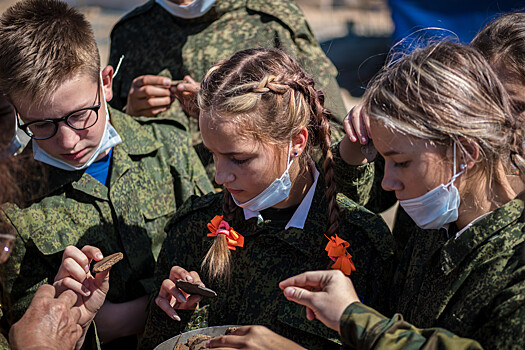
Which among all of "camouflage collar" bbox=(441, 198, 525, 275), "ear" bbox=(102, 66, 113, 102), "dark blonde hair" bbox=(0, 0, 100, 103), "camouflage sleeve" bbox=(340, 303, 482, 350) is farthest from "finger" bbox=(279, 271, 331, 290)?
"ear" bbox=(102, 66, 113, 102)

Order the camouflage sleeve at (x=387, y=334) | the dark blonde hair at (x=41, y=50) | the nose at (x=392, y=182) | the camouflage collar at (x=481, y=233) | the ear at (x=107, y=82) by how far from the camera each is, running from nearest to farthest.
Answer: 1. the camouflage sleeve at (x=387, y=334)
2. the camouflage collar at (x=481, y=233)
3. the nose at (x=392, y=182)
4. the dark blonde hair at (x=41, y=50)
5. the ear at (x=107, y=82)

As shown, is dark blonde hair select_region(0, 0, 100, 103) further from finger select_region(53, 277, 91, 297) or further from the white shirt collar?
the white shirt collar

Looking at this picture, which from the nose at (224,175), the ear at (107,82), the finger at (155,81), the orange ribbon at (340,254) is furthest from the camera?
the finger at (155,81)

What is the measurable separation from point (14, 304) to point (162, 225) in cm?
85

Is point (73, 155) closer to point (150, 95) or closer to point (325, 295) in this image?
point (150, 95)

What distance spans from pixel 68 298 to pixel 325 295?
1.19 metres

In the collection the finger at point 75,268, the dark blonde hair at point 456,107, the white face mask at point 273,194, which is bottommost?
the finger at point 75,268

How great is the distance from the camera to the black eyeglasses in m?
2.87

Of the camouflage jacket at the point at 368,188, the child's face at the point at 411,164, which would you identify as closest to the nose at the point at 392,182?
the child's face at the point at 411,164

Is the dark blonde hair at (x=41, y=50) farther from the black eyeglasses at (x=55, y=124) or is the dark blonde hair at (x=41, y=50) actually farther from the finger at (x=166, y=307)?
the finger at (x=166, y=307)

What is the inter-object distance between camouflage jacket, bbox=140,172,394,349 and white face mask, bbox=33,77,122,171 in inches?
25.5

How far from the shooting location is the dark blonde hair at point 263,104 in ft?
8.53

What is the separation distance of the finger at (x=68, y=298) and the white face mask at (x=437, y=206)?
4.87 ft

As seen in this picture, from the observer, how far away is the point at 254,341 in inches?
81.3
